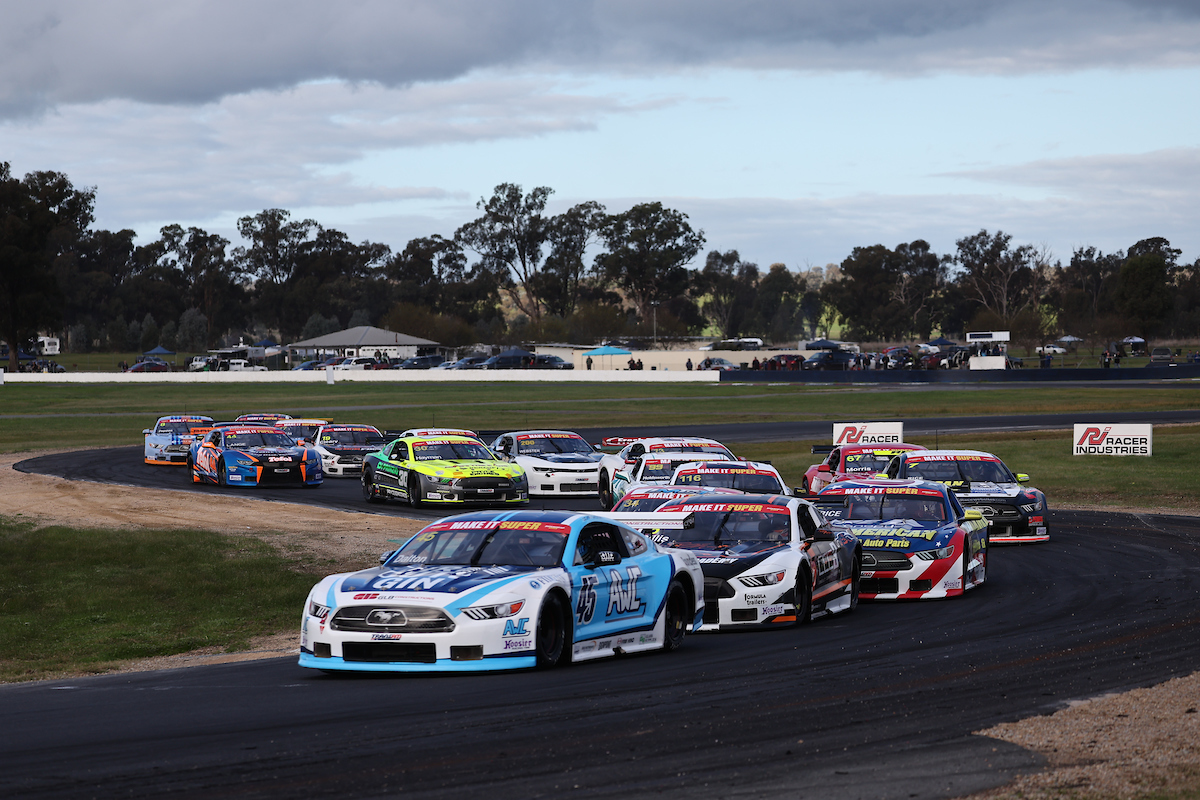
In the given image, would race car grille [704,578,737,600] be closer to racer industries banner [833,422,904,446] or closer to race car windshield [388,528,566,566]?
race car windshield [388,528,566,566]

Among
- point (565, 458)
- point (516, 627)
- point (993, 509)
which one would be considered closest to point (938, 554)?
point (993, 509)

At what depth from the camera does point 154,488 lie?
29.4 metres

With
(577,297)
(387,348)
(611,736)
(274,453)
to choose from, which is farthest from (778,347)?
(611,736)

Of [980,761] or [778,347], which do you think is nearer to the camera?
[980,761]

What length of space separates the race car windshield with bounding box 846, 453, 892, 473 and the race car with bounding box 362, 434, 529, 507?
612 centimetres

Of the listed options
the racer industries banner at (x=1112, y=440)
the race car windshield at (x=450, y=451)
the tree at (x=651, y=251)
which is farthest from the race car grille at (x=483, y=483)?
the tree at (x=651, y=251)

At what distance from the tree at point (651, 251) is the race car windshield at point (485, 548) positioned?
147m

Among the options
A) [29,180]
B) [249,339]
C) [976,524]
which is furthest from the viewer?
[249,339]

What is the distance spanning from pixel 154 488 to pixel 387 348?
10053 centimetres

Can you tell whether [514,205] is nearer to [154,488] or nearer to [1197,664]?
[154,488]

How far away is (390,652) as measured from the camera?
10.1 meters

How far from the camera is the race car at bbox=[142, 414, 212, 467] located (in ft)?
120

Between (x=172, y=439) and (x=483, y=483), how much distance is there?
566 inches

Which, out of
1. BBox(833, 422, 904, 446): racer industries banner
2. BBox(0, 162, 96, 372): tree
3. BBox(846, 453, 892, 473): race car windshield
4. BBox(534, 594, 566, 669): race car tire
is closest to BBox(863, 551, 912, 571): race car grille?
BBox(534, 594, 566, 669): race car tire
